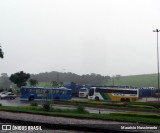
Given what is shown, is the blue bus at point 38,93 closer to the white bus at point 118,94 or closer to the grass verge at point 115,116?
the white bus at point 118,94

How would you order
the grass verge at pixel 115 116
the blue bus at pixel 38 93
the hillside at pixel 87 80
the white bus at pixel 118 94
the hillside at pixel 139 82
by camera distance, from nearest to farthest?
the grass verge at pixel 115 116 < the blue bus at pixel 38 93 < the white bus at pixel 118 94 < the hillside at pixel 139 82 < the hillside at pixel 87 80

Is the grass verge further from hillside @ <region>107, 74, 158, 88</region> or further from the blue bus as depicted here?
hillside @ <region>107, 74, 158, 88</region>

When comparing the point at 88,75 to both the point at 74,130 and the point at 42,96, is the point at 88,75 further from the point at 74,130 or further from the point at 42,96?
the point at 74,130

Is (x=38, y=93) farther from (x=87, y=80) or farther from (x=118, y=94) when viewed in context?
(x=87, y=80)

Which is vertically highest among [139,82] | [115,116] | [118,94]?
[139,82]

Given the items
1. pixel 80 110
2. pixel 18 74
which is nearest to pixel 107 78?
pixel 18 74

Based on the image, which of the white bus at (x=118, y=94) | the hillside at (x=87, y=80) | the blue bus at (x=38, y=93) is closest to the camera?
the blue bus at (x=38, y=93)

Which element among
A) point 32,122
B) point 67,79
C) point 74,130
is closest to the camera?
point 74,130

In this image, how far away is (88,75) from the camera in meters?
133

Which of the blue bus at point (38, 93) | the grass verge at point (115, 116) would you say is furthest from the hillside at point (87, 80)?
the grass verge at point (115, 116)

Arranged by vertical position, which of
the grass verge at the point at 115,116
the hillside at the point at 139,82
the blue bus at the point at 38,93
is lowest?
the grass verge at the point at 115,116

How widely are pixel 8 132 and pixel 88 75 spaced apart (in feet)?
394

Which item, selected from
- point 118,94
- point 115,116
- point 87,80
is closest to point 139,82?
point 87,80

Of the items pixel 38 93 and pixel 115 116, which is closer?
pixel 115 116
